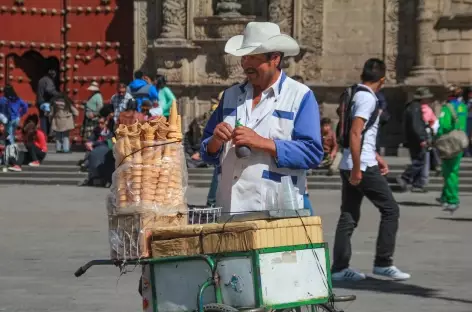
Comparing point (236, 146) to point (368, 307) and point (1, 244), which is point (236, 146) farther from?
point (1, 244)

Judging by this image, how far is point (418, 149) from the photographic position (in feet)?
62.0

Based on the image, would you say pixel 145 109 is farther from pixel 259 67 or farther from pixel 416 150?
pixel 259 67

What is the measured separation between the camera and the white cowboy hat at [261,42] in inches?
269

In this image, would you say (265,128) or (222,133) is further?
(265,128)

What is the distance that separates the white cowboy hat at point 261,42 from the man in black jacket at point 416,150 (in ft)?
39.9

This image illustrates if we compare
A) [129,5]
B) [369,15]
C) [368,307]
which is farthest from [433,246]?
[129,5]

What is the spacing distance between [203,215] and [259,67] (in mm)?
825

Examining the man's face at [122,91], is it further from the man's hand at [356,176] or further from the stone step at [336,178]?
the man's hand at [356,176]

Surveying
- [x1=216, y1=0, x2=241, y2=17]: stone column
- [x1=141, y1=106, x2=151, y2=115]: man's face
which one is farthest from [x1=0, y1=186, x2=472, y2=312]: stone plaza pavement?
[x1=216, y1=0, x2=241, y2=17]: stone column

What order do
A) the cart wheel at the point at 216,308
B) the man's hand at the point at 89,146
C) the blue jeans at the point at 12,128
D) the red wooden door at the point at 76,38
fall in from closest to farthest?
the cart wheel at the point at 216,308, the man's hand at the point at 89,146, the blue jeans at the point at 12,128, the red wooden door at the point at 76,38

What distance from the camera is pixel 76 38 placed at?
80.4ft

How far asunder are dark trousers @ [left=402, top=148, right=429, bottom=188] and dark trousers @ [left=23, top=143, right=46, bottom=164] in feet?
19.8

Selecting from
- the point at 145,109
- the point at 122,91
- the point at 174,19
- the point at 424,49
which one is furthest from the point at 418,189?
the point at 174,19

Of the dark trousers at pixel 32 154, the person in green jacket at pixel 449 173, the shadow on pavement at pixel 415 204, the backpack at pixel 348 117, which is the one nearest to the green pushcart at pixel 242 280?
the backpack at pixel 348 117
